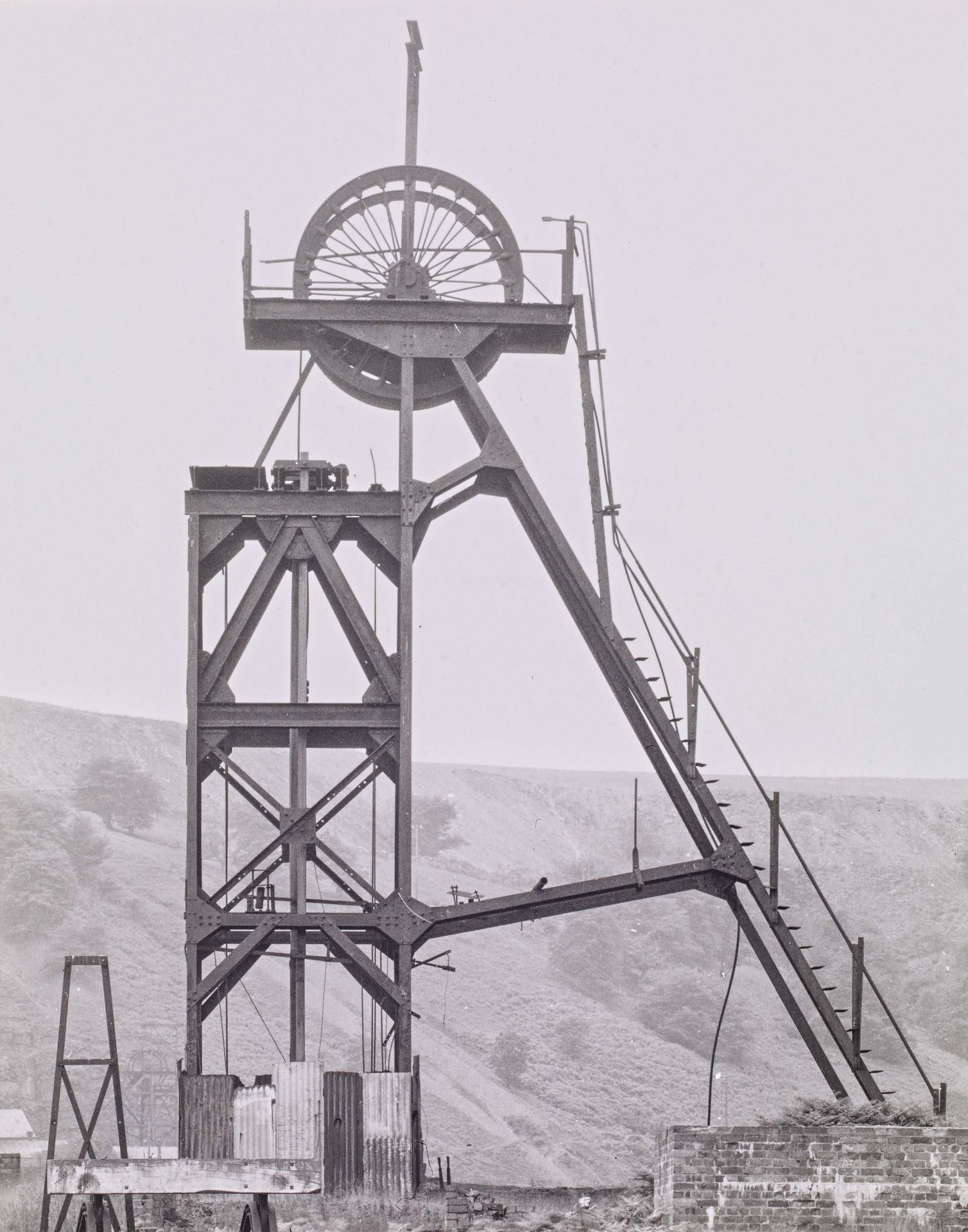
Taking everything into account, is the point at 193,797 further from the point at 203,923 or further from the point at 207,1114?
the point at 207,1114

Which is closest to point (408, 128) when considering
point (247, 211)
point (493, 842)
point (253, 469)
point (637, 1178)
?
point (247, 211)

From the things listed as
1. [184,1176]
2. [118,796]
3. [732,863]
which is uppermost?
[118,796]

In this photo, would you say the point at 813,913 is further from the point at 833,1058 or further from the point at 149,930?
the point at 149,930

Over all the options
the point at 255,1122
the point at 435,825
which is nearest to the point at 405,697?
the point at 255,1122

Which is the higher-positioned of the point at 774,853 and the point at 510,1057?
the point at 510,1057

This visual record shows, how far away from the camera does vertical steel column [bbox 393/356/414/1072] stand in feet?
69.3

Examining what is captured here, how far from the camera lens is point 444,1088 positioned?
270 ft

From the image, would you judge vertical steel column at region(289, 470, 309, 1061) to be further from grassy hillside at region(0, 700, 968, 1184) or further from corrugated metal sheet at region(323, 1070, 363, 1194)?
grassy hillside at region(0, 700, 968, 1184)

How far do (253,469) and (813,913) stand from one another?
270ft

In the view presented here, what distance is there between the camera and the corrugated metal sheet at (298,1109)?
20.2 m

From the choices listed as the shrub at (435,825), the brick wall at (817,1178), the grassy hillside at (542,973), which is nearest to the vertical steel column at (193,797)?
the brick wall at (817,1178)

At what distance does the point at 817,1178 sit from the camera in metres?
18.1

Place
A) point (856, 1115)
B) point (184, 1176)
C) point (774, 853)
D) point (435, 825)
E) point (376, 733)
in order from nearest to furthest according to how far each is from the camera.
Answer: point (184, 1176) < point (856, 1115) < point (376, 733) < point (774, 853) < point (435, 825)

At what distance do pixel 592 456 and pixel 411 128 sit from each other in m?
4.60
